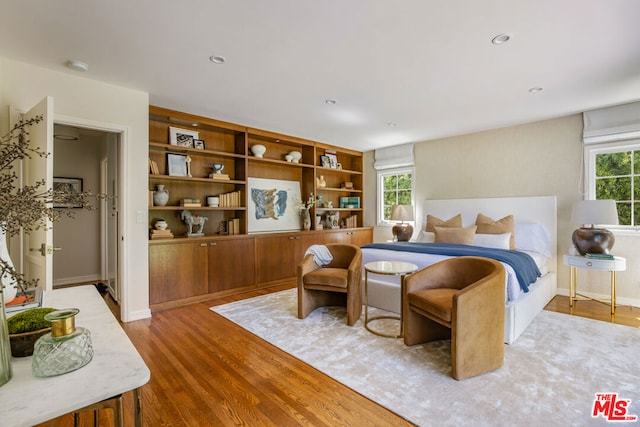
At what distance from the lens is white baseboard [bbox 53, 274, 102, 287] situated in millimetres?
4781

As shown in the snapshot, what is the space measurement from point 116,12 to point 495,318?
3.36 m

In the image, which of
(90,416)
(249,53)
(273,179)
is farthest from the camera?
(273,179)

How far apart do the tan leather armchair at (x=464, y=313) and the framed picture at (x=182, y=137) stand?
3.42m

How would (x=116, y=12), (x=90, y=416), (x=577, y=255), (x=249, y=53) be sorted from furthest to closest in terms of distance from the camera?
1. (x=577, y=255)
2. (x=249, y=53)
3. (x=116, y=12)
4. (x=90, y=416)

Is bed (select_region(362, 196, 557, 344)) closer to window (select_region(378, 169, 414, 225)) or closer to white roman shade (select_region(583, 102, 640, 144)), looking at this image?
window (select_region(378, 169, 414, 225))

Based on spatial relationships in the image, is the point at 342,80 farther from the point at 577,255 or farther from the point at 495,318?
the point at 577,255

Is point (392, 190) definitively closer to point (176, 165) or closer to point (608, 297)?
point (608, 297)

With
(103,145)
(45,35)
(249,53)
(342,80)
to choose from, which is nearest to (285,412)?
(249,53)

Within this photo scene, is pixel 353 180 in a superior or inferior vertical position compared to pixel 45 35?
inferior

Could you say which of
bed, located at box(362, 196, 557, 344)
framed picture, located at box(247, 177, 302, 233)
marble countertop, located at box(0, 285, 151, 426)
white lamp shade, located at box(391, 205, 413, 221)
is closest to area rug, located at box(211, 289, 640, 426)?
bed, located at box(362, 196, 557, 344)

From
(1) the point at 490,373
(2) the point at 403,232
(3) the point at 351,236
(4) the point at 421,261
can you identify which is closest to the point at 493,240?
(4) the point at 421,261

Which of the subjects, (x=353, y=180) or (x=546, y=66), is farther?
(x=353, y=180)

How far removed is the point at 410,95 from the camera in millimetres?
3387

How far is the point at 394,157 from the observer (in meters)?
5.93
